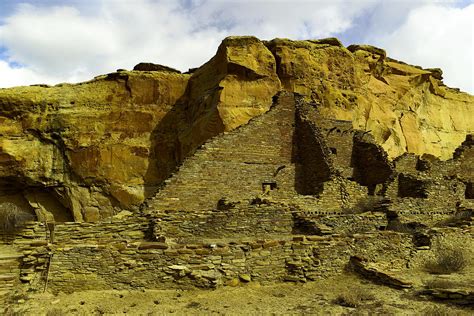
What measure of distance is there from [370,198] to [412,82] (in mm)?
18482

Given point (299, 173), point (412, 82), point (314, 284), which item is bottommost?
point (314, 284)

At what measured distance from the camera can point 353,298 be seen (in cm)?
717

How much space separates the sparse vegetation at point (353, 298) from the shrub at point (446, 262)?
2.84m

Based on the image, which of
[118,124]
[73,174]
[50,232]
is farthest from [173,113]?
[50,232]

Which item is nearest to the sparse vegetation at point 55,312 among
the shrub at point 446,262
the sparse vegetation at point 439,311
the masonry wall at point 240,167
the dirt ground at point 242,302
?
the dirt ground at point 242,302

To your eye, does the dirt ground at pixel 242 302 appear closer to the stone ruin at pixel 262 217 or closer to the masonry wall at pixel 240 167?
the stone ruin at pixel 262 217

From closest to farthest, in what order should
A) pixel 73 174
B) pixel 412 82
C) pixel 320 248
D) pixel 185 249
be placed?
1. pixel 185 249
2. pixel 320 248
3. pixel 73 174
4. pixel 412 82

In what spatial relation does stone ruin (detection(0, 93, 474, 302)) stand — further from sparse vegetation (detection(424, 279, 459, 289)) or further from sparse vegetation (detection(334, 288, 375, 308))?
sparse vegetation (detection(424, 279, 459, 289))

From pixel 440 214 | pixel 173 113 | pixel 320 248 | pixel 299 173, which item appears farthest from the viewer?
pixel 173 113

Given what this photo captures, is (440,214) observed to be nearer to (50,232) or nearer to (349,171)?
(349,171)

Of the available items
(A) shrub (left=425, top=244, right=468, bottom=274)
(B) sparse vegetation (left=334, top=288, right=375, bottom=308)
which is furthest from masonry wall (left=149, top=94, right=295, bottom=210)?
(B) sparse vegetation (left=334, top=288, right=375, bottom=308)

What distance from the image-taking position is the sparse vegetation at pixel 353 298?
23.2 ft

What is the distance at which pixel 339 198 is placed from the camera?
47.3 ft

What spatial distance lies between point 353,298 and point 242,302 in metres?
1.92
